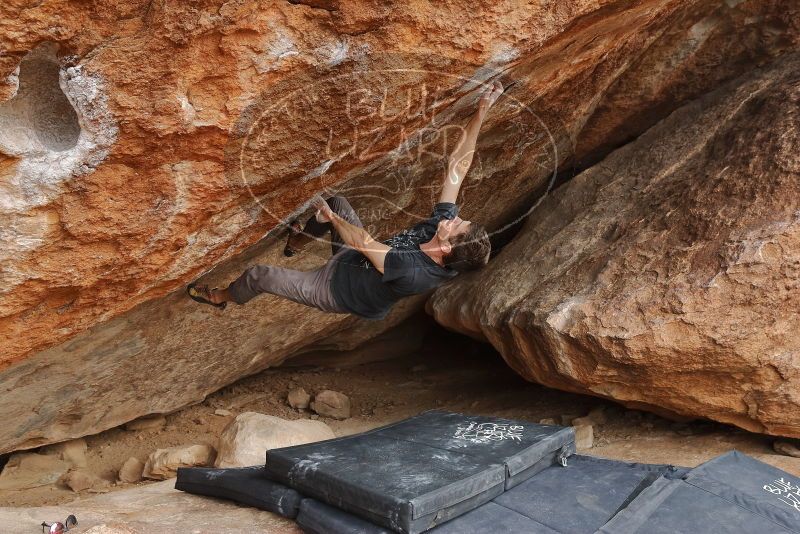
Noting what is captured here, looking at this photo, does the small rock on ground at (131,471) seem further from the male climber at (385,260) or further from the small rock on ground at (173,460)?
the male climber at (385,260)

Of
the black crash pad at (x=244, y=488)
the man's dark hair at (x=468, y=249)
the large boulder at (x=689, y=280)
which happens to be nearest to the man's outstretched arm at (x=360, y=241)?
the man's dark hair at (x=468, y=249)

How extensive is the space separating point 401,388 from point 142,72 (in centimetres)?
405

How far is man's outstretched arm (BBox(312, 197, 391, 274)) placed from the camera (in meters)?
2.96

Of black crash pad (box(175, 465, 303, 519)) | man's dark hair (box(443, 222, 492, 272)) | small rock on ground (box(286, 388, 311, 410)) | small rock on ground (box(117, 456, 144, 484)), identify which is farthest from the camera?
small rock on ground (box(286, 388, 311, 410))

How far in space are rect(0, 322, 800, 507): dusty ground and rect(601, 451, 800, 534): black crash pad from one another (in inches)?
25.7

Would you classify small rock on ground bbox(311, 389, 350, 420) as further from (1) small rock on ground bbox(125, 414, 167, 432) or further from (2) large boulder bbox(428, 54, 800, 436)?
(2) large boulder bbox(428, 54, 800, 436)

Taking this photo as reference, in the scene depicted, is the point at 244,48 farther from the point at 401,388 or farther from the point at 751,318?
the point at 401,388

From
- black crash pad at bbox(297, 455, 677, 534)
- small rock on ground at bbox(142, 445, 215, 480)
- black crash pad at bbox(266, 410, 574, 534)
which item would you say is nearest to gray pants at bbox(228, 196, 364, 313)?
black crash pad at bbox(266, 410, 574, 534)

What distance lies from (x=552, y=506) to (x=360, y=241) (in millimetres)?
1393

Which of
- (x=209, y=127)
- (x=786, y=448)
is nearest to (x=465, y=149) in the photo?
(x=209, y=127)

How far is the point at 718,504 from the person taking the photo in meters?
2.72

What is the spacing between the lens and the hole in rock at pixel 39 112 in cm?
215

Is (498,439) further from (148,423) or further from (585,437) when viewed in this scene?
(148,423)

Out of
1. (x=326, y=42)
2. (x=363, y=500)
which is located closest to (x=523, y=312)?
(x=363, y=500)
